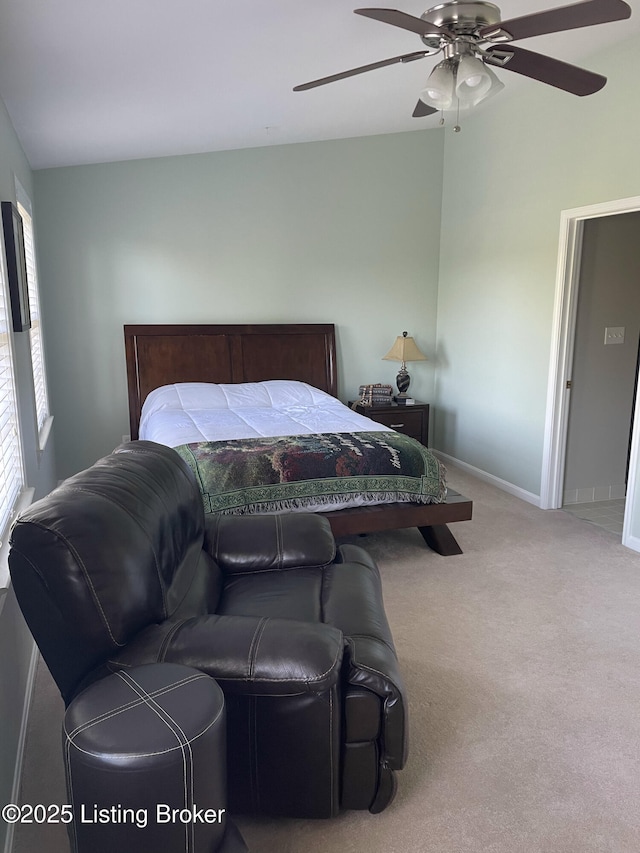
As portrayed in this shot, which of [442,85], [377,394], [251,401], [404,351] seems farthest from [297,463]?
[404,351]

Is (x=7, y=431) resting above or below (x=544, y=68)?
below

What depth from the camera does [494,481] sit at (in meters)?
4.97

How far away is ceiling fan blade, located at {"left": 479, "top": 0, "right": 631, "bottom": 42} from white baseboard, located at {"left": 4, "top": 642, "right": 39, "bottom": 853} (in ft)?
9.24

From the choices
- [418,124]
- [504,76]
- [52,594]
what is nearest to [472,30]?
[504,76]

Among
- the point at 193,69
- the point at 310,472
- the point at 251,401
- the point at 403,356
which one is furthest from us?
the point at 403,356

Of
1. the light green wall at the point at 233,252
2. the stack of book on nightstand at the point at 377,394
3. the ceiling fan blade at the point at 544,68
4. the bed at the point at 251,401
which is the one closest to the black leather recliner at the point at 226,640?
the bed at the point at 251,401

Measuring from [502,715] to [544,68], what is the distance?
242 centimetres

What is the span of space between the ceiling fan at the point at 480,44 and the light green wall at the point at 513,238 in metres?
1.32

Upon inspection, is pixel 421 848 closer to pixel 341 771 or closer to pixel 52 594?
pixel 341 771

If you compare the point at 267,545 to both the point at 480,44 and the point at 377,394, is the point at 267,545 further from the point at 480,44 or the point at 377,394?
the point at 377,394

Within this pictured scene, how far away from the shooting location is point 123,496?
1732 mm

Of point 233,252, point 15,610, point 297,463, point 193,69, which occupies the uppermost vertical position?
point 193,69

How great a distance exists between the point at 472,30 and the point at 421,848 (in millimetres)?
2643

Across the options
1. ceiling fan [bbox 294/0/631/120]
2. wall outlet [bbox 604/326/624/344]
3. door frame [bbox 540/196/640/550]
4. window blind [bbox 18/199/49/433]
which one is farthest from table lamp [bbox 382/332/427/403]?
ceiling fan [bbox 294/0/631/120]
